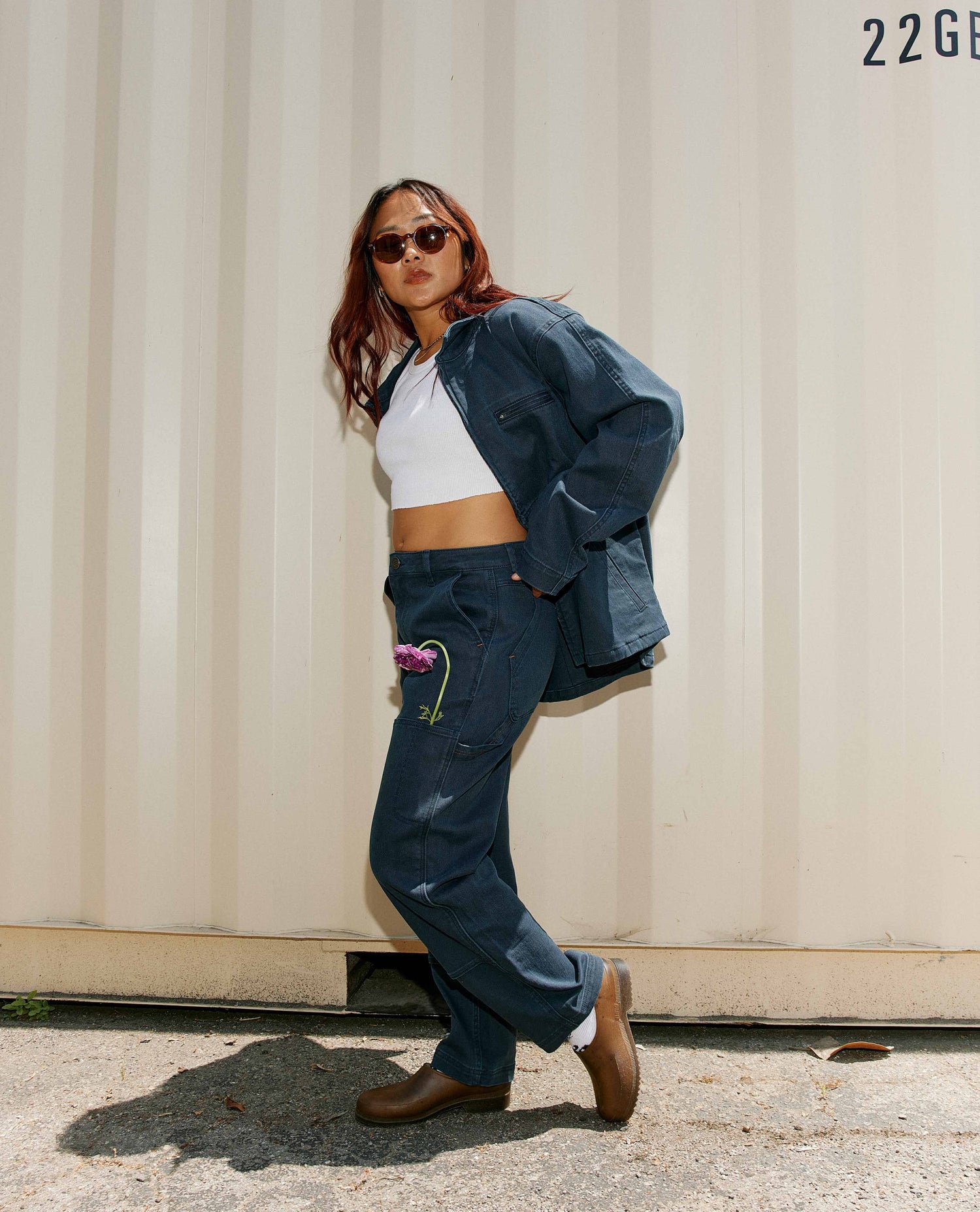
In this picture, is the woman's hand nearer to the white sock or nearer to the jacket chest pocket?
the jacket chest pocket

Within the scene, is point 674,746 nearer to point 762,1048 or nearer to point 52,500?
point 762,1048

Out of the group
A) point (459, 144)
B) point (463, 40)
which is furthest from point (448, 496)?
point (463, 40)

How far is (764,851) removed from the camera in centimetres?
250

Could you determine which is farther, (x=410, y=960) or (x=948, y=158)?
(x=410, y=960)

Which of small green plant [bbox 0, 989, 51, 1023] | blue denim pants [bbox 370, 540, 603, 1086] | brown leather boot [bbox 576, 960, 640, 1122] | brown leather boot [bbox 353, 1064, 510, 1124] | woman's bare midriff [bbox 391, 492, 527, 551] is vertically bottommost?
small green plant [bbox 0, 989, 51, 1023]

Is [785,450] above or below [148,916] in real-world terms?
above

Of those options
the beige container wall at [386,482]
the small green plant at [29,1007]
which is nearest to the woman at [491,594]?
the beige container wall at [386,482]

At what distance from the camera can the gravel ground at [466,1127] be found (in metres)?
1.73

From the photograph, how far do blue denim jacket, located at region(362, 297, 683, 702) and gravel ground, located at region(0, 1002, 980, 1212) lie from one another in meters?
0.98

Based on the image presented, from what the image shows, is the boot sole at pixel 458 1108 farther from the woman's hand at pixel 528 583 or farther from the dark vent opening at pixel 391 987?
the woman's hand at pixel 528 583

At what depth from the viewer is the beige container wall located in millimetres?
2484

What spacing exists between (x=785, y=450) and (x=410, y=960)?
6.52ft

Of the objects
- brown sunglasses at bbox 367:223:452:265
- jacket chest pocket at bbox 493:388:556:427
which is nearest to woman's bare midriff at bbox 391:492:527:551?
jacket chest pocket at bbox 493:388:556:427

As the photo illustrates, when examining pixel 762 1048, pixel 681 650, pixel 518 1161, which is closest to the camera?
pixel 518 1161
